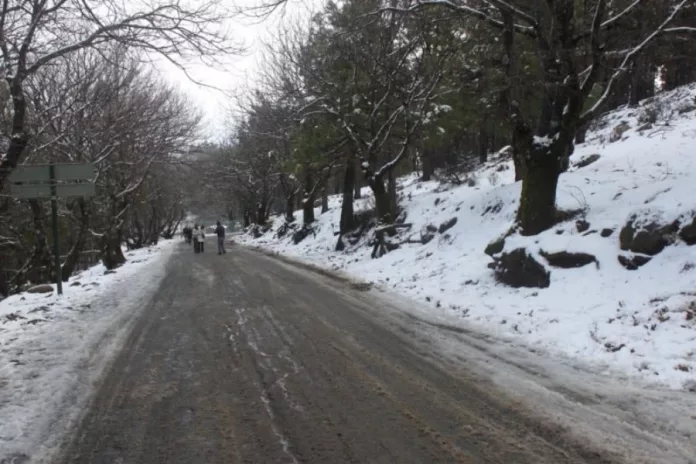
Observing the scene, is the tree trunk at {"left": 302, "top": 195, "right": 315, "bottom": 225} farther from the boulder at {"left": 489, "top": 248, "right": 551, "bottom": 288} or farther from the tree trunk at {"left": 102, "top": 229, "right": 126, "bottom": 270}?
the boulder at {"left": 489, "top": 248, "right": 551, "bottom": 288}

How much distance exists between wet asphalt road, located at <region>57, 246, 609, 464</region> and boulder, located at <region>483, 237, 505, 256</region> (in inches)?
149

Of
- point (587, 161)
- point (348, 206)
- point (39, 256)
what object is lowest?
point (39, 256)

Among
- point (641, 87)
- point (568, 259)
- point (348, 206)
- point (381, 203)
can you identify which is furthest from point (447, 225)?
point (641, 87)

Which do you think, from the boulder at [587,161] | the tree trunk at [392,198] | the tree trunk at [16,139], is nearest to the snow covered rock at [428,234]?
the tree trunk at [392,198]

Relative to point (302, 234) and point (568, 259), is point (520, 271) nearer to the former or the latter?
point (568, 259)

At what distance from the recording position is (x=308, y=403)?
4836 mm

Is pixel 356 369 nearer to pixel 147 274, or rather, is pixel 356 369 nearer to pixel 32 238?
pixel 147 274

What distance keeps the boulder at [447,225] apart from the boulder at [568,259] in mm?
5670

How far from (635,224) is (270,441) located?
7218 millimetres

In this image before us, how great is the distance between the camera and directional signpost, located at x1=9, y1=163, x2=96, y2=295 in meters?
11.3

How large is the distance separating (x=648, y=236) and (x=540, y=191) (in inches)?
104

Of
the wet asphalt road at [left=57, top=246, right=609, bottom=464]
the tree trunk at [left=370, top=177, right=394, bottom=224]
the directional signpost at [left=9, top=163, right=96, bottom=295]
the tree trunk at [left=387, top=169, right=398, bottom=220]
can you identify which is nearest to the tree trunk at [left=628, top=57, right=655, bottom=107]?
the tree trunk at [left=387, top=169, right=398, bottom=220]

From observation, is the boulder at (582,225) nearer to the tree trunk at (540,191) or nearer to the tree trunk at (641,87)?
the tree trunk at (540,191)

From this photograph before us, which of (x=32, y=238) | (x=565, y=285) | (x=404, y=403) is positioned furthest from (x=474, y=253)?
(x=32, y=238)
